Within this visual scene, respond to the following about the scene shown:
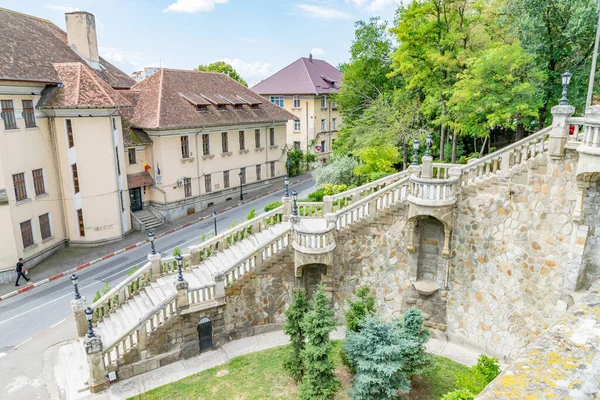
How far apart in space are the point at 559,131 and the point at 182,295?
658 inches

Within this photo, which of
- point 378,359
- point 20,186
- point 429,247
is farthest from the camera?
point 20,186

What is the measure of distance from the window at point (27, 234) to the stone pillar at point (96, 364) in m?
17.1

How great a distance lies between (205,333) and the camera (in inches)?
761

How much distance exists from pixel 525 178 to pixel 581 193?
2.14m

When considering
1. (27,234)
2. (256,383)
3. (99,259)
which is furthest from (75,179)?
(256,383)

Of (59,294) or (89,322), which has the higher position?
(89,322)

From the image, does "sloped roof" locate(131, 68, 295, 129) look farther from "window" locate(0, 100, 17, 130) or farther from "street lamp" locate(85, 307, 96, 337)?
"street lamp" locate(85, 307, 96, 337)

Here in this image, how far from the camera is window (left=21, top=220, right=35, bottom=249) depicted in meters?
29.2

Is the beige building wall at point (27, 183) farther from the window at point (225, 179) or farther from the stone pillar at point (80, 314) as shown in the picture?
the window at point (225, 179)

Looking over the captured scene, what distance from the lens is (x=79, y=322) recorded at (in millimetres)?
19000

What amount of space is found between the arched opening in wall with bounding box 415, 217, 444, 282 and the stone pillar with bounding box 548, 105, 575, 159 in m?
5.70

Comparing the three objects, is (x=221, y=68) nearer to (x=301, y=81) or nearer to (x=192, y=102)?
(x=301, y=81)

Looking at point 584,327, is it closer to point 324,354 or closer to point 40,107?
point 324,354

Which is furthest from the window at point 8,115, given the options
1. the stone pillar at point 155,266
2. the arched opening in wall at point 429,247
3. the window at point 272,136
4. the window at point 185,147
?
the arched opening in wall at point 429,247
